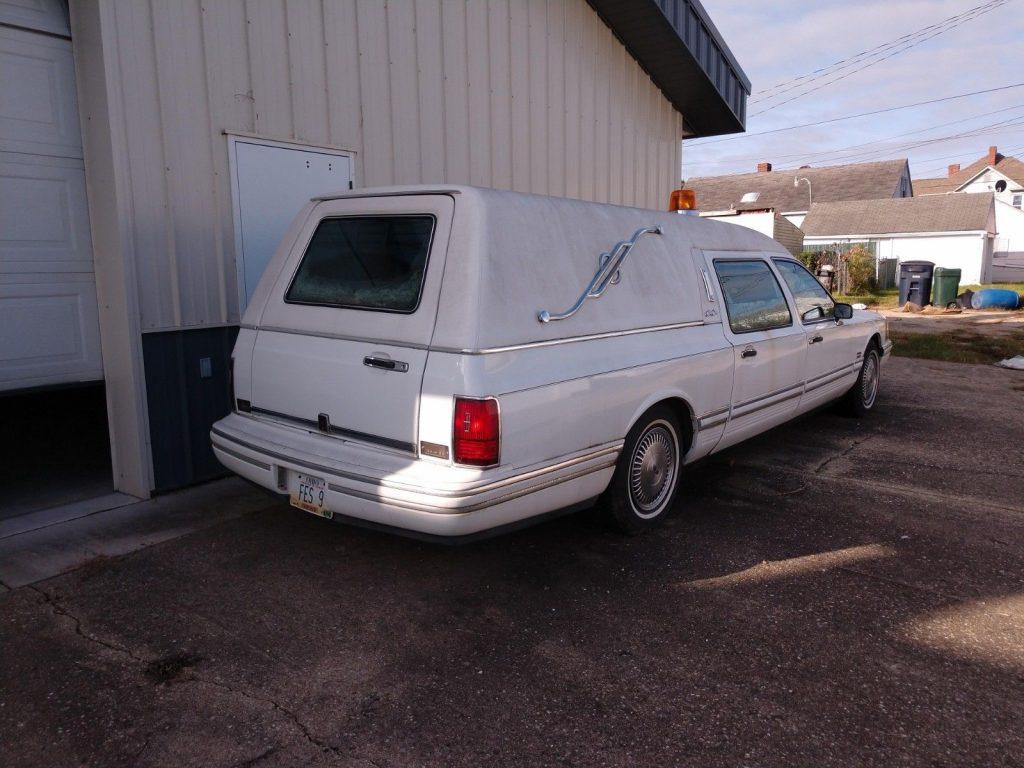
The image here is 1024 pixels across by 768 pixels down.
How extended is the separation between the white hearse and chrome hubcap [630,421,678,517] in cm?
1

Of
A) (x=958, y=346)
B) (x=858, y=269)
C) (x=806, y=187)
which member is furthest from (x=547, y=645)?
(x=806, y=187)

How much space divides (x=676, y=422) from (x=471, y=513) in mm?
1825

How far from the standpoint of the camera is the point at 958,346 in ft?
45.2

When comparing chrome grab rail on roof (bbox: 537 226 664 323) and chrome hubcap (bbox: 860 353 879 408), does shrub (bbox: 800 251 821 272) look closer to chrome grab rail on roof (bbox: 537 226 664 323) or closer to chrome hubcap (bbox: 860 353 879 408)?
chrome hubcap (bbox: 860 353 879 408)

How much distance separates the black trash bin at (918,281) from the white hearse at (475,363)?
19405 millimetres

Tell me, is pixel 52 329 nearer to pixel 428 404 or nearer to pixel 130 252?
pixel 130 252

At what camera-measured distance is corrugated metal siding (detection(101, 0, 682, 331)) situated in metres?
5.24

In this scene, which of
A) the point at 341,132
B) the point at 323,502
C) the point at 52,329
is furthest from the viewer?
the point at 341,132

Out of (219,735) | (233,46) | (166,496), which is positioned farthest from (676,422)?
(233,46)

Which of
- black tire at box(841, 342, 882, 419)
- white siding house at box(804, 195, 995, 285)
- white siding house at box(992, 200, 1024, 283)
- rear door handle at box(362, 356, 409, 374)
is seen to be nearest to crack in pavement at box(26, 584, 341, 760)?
rear door handle at box(362, 356, 409, 374)

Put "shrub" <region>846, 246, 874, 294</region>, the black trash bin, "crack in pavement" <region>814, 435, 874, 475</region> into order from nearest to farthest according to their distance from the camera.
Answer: "crack in pavement" <region>814, 435, 874, 475</region> → the black trash bin → "shrub" <region>846, 246, 874, 294</region>

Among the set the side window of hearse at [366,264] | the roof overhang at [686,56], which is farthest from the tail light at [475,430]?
the roof overhang at [686,56]

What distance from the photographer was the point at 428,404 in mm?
3516

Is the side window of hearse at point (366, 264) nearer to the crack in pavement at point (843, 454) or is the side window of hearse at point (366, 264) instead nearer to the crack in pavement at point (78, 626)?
the crack in pavement at point (78, 626)
